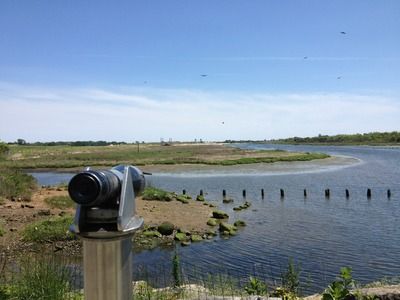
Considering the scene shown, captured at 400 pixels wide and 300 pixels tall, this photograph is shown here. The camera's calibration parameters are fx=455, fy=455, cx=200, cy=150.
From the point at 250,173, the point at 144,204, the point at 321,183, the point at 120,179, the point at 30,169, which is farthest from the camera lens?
the point at 30,169

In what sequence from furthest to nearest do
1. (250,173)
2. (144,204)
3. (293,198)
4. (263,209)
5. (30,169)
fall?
(30,169)
(250,173)
(293,198)
(263,209)
(144,204)

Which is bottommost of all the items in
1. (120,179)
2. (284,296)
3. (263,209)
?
(263,209)

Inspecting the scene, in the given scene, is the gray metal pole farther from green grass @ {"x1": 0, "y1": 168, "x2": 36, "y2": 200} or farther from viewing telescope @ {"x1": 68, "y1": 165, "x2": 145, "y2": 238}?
green grass @ {"x1": 0, "y1": 168, "x2": 36, "y2": 200}

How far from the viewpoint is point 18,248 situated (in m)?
16.8

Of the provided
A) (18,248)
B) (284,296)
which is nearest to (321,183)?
(18,248)

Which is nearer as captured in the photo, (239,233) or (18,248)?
(18,248)

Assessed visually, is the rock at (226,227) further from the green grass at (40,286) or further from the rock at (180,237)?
the green grass at (40,286)

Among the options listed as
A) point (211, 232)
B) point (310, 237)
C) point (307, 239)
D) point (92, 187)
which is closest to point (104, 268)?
point (92, 187)

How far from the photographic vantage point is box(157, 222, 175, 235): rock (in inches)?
807

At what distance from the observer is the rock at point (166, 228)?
20497 mm

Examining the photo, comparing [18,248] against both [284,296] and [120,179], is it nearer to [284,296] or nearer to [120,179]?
[284,296]

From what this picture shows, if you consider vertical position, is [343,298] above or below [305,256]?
above

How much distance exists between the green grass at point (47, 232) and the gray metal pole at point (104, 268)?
1565 cm

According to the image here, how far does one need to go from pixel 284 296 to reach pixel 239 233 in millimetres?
Answer: 16081
